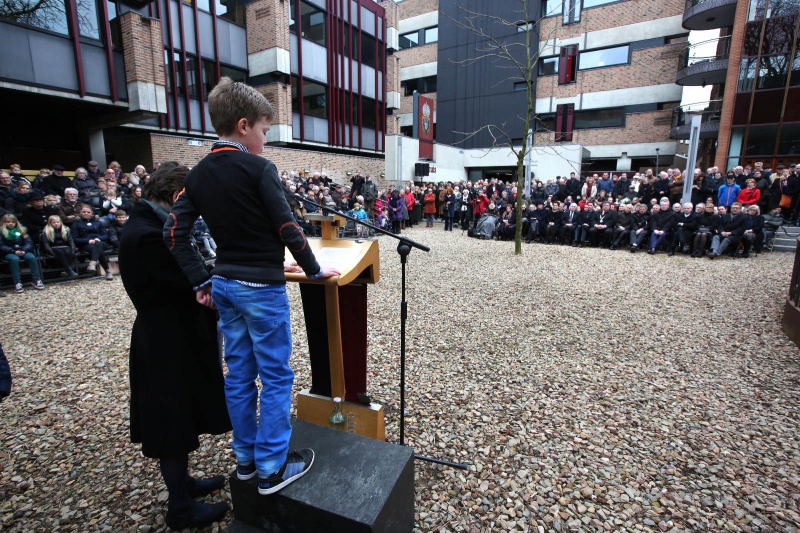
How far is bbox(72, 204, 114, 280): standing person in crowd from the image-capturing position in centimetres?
727

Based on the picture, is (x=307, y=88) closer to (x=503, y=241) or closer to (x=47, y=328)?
(x=503, y=241)

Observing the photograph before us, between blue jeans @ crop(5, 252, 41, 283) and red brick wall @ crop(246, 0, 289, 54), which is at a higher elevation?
red brick wall @ crop(246, 0, 289, 54)

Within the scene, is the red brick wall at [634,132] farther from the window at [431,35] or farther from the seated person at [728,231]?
the seated person at [728,231]

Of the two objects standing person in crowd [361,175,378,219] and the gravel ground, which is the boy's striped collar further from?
standing person in crowd [361,175,378,219]

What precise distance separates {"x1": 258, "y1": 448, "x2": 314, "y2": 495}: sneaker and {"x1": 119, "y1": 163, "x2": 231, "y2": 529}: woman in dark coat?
15.1 inches

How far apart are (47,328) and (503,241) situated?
10762mm

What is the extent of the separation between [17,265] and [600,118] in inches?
999

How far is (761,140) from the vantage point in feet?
51.6

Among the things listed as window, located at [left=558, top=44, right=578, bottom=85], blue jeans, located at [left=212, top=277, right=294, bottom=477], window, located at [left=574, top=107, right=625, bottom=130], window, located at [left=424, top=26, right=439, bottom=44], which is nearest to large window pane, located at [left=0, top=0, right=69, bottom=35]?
blue jeans, located at [left=212, top=277, right=294, bottom=477]

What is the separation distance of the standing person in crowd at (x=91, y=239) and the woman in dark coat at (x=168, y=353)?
696 centimetres

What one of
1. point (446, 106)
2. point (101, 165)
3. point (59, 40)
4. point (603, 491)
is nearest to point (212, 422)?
point (603, 491)

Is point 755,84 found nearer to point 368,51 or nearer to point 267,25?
point 368,51

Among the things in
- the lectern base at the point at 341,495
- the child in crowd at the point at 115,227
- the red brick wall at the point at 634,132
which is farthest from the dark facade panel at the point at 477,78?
the lectern base at the point at 341,495

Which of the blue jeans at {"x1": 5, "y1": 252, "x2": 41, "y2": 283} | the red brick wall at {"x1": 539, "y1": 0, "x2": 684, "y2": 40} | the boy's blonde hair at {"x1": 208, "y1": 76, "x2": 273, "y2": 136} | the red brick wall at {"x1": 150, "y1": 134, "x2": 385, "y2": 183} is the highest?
the red brick wall at {"x1": 539, "y1": 0, "x2": 684, "y2": 40}
